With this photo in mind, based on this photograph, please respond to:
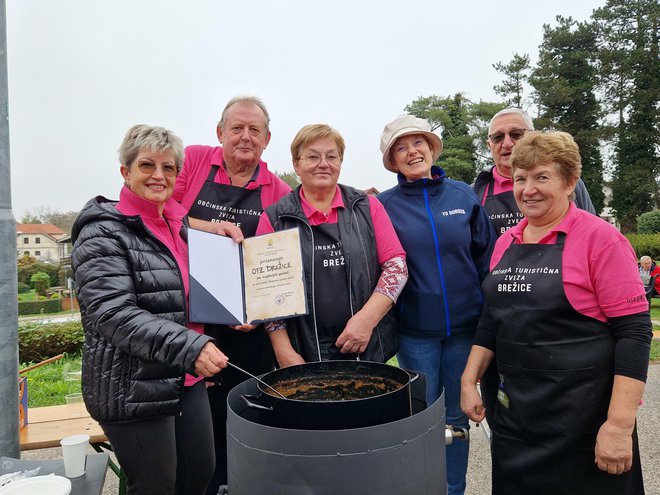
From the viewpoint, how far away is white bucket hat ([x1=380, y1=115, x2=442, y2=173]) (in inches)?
107

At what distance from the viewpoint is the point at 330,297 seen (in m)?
2.31

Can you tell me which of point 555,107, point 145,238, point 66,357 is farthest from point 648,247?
point 145,238

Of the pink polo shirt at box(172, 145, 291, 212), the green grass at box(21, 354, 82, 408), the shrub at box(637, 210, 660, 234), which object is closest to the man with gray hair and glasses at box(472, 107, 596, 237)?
the pink polo shirt at box(172, 145, 291, 212)

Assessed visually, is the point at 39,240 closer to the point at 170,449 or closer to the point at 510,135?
the point at 170,449

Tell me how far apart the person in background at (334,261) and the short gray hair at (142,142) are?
609mm

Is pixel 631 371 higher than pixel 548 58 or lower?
lower

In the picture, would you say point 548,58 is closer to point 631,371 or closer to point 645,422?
point 645,422

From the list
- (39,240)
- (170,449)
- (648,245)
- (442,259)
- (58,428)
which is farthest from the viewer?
(39,240)

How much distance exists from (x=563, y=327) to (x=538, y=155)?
0.72 meters

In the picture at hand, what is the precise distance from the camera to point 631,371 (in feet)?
5.75

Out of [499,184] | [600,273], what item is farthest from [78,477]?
[499,184]

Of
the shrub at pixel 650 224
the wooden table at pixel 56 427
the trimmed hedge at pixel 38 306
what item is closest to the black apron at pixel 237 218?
the wooden table at pixel 56 427

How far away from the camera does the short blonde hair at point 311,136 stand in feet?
7.87

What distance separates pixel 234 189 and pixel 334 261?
0.89 metres
